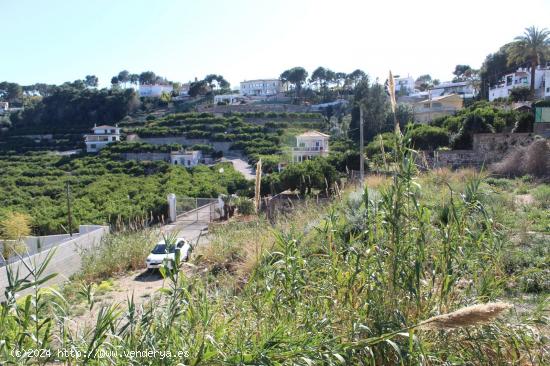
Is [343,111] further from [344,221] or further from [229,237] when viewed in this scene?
[344,221]

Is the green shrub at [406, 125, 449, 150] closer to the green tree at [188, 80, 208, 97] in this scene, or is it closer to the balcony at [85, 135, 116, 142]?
the balcony at [85, 135, 116, 142]

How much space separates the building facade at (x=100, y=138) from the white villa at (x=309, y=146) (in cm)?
2655

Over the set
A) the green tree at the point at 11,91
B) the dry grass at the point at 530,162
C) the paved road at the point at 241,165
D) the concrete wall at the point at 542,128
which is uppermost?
the green tree at the point at 11,91

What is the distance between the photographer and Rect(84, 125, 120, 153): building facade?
174 ft

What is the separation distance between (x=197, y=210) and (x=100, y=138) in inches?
1609

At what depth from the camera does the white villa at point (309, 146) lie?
35566 millimetres

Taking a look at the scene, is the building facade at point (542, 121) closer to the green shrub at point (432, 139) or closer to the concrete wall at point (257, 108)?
the green shrub at point (432, 139)

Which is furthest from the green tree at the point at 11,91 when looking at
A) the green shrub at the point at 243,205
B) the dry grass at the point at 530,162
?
the dry grass at the point at 530,162

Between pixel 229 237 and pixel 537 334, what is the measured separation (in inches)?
219

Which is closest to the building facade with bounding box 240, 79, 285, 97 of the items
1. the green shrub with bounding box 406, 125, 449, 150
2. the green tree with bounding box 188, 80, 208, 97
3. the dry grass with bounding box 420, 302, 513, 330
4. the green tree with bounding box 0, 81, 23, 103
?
the green tree with bounding box 188, 80, 208, 97

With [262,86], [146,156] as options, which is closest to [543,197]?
[146,156]

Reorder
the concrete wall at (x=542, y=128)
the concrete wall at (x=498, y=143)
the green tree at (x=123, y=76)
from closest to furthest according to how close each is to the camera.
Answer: the concrete wall at (x=498, y=143) < the concrete wall at (x=542, y=128) < the green tree at (x=123, y=76)

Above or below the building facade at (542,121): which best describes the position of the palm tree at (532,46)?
above

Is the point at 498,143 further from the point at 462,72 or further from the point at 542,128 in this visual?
the point at 462,72
